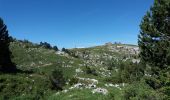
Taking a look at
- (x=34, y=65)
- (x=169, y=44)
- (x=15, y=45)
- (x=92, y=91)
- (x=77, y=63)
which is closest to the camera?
(x=169, y=44)

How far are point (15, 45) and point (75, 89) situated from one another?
16122 cm

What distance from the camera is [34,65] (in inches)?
6107

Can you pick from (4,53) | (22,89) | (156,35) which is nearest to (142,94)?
(156,35)

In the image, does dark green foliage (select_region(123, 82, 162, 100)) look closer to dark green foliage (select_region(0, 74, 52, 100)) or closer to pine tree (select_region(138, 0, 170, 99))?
pine tree (select_region(138, 0, 170, 99))

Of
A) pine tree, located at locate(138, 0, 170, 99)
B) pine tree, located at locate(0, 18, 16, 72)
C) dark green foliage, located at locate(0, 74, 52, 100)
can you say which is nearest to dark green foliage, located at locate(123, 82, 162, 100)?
pine tree, located at locate(138, 0, 170, 99)

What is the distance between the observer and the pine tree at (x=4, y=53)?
Result: 2505 inches

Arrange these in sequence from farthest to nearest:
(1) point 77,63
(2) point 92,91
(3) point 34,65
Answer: (1) point 77,63, (3) point 34,65, (2) point 92,91

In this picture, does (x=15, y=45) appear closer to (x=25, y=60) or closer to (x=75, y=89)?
(x=25, y=60)

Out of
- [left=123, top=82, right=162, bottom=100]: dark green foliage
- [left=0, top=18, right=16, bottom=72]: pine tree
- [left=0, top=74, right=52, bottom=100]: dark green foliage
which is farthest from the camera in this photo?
[left=0, top=18, right=16, bottom=72]: pine tree

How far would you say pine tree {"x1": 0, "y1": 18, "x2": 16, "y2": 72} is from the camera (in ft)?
209

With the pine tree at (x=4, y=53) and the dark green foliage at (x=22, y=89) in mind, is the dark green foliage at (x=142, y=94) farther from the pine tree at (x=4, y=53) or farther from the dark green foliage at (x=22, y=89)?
the pine tree at (x=4, y=53)

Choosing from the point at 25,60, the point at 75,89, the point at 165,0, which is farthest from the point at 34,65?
the point at 165,0

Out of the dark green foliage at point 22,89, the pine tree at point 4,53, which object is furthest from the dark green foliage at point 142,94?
the pine tree at point 4,53

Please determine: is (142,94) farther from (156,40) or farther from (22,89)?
(22,89)
